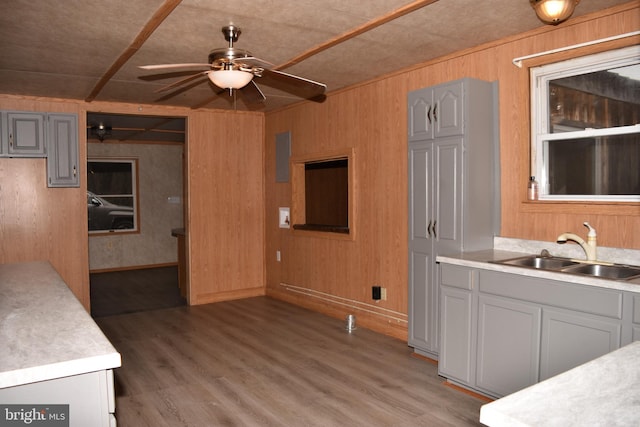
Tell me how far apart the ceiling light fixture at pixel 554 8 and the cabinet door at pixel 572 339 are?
5.19 ft

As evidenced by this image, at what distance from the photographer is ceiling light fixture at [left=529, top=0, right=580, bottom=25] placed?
2.58 m

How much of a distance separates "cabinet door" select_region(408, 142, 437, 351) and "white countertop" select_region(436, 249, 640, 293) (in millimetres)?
433

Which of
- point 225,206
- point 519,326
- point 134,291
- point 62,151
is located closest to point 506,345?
point 519,326

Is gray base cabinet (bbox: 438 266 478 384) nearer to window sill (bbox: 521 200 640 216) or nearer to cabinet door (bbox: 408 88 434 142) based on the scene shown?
window sill (bbox: 521 200 640 216)

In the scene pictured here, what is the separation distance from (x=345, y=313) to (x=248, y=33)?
117 inches

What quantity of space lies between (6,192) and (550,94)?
5.15m

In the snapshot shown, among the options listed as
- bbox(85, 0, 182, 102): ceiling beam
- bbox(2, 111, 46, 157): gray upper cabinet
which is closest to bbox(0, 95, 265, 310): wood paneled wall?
bbox(2, 111, 46, 157): gray upper cabinet

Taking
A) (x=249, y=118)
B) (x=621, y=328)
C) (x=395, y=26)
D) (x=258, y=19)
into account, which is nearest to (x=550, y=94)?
(x=395, y=26)

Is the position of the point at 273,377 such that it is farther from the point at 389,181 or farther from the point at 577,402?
the point at 577,402

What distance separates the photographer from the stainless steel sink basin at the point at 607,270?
2.78 meters

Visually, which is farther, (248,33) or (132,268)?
(132,268)

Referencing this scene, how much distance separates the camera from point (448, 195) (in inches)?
142

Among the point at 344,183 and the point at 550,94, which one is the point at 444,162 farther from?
the point at 344,183

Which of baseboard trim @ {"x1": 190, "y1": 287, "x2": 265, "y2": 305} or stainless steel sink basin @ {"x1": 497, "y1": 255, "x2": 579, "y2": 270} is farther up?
stainless steel sink basin @ {"x1": 497, "y1": 255, "x2": 579, "y2": 270}
